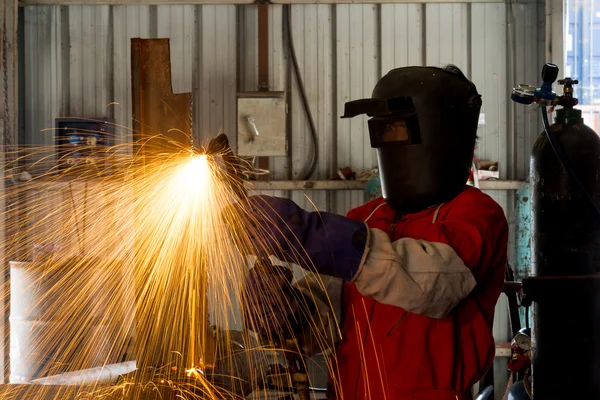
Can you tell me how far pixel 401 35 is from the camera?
446 cm

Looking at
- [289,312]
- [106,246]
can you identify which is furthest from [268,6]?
[289,312]

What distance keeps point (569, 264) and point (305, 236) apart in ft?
2.61

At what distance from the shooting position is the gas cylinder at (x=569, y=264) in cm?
174

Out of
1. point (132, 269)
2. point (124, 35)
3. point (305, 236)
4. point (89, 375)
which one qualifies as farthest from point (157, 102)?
point (124, 35)

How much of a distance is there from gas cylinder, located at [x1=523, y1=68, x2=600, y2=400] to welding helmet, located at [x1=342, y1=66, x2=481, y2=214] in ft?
0.82

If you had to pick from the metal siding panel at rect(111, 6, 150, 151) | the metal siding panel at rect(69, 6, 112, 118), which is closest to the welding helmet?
the metal siding panel at rect(111, 6, 150, 151)

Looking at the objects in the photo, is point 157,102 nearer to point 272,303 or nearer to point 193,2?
point 272,303

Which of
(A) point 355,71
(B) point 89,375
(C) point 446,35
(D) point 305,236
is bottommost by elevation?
(B) point 89,375

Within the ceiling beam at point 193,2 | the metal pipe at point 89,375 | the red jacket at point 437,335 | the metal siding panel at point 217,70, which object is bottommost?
the metal pipe at point 89,375

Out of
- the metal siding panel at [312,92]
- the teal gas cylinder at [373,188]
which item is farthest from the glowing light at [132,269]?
the teal gas cylinder at [373,188]

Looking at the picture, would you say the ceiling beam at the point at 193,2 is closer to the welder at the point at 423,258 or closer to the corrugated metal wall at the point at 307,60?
the corrugated metal wall at the point at 307,60

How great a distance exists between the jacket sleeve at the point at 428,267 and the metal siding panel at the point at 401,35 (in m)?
2.96

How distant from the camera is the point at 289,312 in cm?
192

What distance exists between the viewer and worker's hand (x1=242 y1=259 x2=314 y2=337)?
177 centimetres
